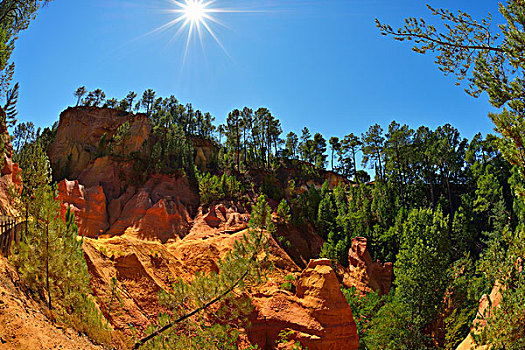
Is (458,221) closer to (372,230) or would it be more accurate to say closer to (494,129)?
(372,230)

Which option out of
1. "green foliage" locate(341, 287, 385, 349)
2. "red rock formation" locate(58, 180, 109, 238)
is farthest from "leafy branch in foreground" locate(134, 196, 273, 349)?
"red rock formation" locate(58, 180, 109, 238)

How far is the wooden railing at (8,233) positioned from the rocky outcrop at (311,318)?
45.6ft

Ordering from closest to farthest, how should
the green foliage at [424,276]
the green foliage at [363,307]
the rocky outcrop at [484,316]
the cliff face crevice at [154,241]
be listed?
the rocky outcrop at [484,316]
the cliff face crevice at [154,241]
the green foliage at [424,276]
the green foliage at [363,307]

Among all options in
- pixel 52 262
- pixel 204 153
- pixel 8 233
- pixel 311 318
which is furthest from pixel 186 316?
pixel 204 153

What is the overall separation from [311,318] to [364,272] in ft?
45.3

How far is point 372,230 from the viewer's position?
38.0m

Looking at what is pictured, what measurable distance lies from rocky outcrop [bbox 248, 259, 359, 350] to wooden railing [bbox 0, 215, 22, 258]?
13.9 m

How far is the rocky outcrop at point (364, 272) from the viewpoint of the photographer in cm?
3030

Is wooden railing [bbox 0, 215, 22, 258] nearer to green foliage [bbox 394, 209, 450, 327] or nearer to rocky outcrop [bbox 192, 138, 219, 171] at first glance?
green foliage [bbox 394, 209, 450, 327]

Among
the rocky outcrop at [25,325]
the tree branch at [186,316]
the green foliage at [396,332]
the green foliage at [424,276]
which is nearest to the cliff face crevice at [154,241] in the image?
→ the tree branch at [186,316]

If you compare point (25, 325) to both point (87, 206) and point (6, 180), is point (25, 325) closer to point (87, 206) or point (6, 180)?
point (6, 180)

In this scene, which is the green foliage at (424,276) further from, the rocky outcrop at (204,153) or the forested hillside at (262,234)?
the rocky outcrop at (204,153)

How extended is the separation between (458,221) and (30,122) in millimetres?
88426

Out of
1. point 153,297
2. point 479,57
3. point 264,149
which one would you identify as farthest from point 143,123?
point 479,57
